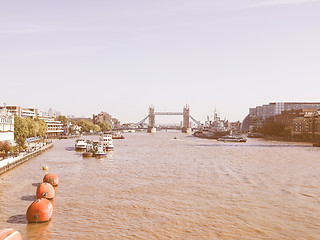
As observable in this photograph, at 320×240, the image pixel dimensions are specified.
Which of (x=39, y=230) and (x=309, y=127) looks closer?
(x=39, y=230)

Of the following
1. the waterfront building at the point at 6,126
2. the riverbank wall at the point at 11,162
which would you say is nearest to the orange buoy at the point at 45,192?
the riverbank wall at the point at 11,162

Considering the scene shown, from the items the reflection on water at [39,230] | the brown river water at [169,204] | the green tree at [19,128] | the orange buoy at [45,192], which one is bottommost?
the reflection on water at [39,230]

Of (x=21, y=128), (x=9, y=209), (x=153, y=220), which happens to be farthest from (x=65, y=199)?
(x=21, y=128)

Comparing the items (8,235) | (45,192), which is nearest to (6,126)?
(45,192)

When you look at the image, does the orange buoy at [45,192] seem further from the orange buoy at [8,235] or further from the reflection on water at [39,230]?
the orange buoy at [8,235]

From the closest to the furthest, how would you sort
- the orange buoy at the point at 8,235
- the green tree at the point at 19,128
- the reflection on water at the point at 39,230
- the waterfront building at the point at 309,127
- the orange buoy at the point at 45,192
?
1. the orange buoy at the point at 8,235
2. the reflection on water at the point at 39,230
3. the orange buoy at the point at 45,192
4. the green tree at the point at 19,128
5. the waterfront building at the point at 309,127

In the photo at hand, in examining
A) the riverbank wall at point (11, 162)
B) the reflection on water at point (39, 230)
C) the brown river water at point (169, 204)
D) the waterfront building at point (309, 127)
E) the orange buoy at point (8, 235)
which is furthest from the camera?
the waterfront building at point (309, 127)

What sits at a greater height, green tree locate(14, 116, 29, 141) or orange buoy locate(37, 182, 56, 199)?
green tree locate(14, 116, 29, 141)

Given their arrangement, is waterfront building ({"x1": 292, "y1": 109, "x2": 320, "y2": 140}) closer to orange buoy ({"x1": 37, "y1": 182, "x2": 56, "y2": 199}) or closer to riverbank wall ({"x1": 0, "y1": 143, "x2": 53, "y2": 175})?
riverbank wall ({"x1": 0, "y1": 143, "x2": 53, "y2": 175})

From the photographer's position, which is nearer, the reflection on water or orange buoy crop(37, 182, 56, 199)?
the reflection on water

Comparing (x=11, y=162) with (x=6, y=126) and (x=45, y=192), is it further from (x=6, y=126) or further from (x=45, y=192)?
(x=6, y=126)

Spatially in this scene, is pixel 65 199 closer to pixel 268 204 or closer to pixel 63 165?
pixel 268 204

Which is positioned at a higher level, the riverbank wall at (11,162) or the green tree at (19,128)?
the green tree at (19,128)

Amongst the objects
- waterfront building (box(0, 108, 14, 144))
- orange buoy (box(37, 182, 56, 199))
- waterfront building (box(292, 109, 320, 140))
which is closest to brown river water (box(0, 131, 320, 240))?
orange buoy (box(37, 182, 56, 199))
